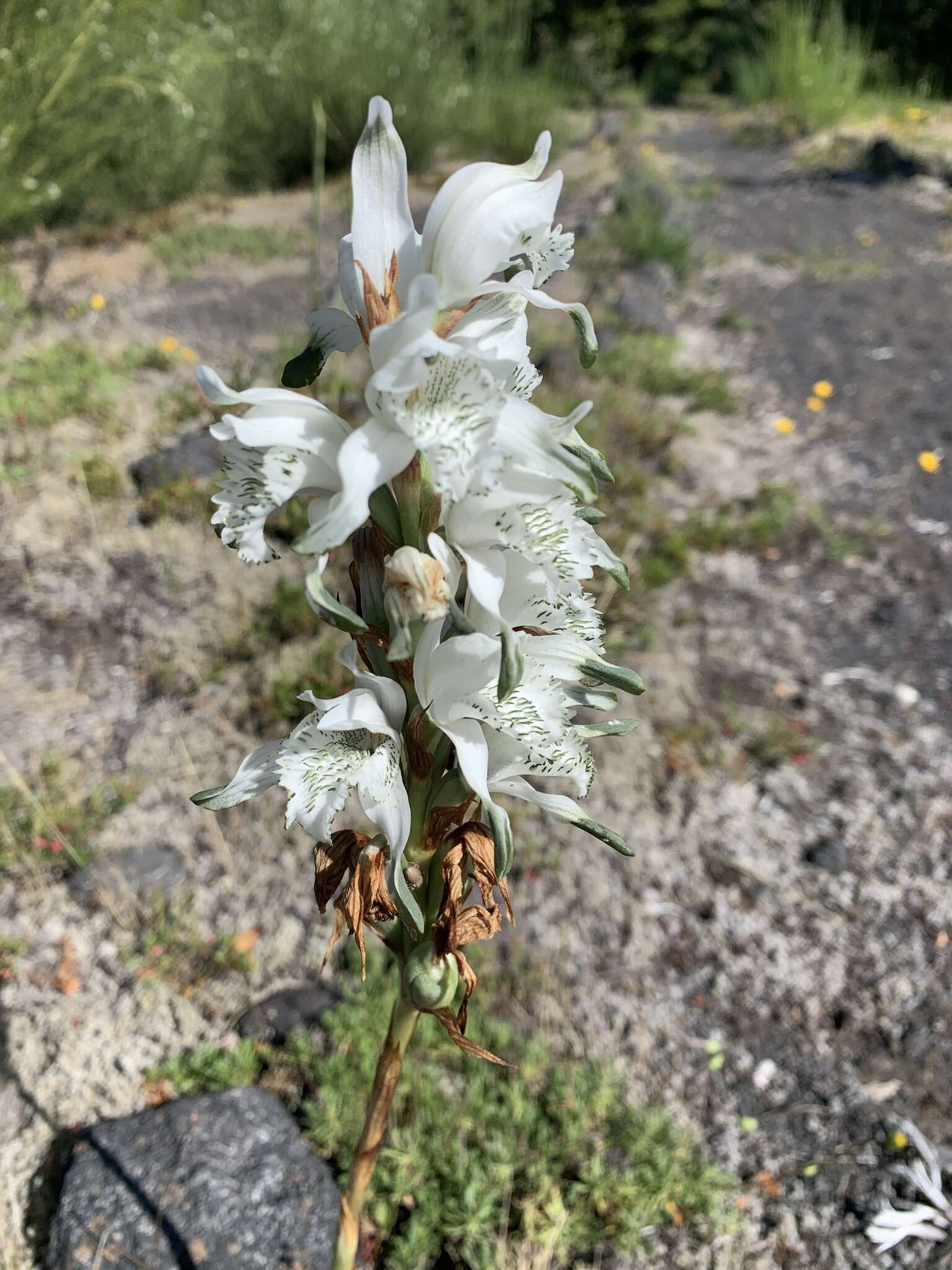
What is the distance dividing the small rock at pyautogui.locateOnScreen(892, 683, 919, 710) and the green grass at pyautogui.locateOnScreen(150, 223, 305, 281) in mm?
6212

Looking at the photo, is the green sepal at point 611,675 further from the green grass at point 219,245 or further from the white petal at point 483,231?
the green grass at point 219,245

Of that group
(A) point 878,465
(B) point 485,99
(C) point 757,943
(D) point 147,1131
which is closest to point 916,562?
(A) point 878,465

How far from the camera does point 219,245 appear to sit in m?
7.65

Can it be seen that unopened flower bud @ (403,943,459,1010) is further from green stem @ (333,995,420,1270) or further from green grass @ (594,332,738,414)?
green grass @ (594,332,738,414)

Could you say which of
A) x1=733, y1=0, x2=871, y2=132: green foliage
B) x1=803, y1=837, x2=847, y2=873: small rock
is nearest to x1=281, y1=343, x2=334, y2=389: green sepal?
x1=803, y1=837, x2=847, y2=873: small rock

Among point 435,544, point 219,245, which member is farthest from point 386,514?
point 219,245

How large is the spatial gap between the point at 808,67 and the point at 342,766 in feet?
44.4

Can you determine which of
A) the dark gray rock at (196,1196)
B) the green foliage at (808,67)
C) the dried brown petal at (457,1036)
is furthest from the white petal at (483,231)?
the green foliage at (808,67)

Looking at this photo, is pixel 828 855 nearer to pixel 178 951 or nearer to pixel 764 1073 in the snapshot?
pixel 764 1073

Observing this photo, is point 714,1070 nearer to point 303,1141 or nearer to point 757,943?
point 757,943

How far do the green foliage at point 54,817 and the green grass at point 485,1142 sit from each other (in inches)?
33.2

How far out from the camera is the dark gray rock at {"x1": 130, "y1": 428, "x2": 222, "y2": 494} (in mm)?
4445

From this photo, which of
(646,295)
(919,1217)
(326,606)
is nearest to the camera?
(326,606)

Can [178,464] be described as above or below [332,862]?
below
